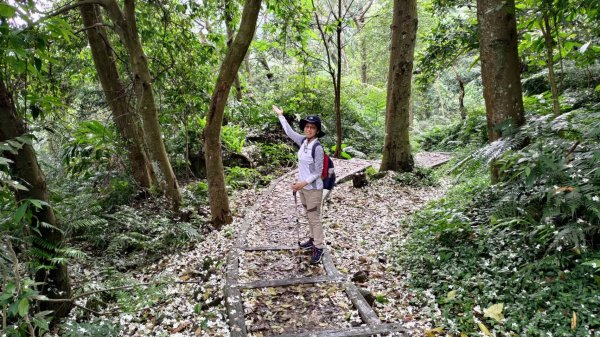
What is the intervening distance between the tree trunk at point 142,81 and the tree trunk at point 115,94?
1374 mm

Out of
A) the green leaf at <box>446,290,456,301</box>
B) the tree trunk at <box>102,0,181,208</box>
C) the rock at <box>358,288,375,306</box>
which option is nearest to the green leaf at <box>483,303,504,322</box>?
the green leaf at <box>446,290,456,301</box>

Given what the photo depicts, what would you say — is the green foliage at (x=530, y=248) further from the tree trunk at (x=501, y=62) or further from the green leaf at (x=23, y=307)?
the green leaf at (x=23, y=307)

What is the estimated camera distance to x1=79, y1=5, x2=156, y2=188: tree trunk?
848 cm

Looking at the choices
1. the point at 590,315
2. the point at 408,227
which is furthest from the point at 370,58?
the point at 590,315

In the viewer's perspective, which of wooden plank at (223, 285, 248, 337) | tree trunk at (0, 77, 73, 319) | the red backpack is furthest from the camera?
the red backpack

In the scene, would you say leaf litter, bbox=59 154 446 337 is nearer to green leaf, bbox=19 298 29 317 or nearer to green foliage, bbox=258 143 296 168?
green leaf, bbox=19 298 29 317

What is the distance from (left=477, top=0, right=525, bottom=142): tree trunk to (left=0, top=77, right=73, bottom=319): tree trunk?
226 inches

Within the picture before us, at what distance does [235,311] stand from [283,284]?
896 mm

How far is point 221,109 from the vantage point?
650 cm

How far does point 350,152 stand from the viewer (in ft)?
54.3

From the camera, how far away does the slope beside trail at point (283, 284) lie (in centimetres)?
419

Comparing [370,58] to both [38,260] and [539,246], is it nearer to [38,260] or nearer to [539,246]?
[539,246]

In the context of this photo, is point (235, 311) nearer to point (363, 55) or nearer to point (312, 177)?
point (312, 177)

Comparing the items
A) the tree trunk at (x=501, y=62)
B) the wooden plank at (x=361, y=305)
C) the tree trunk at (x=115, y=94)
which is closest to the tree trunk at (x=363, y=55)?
the tree trunk at (x=115, y=94)
